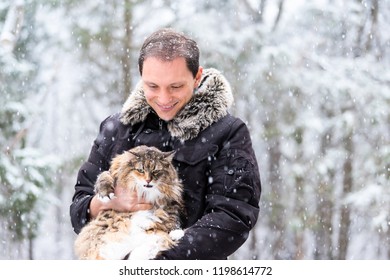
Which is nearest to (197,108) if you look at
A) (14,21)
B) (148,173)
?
(148,173)

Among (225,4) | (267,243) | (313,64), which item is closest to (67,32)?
(225,4)

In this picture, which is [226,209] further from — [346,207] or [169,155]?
[346,207]

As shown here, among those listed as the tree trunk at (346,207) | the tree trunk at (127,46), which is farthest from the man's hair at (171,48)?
the tree trunk at (346,207)

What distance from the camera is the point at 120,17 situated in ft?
22.7

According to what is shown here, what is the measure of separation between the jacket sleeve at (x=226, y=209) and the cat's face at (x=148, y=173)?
113 millimetres

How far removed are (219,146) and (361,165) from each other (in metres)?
5.87

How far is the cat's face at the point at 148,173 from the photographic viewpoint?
1.55 m

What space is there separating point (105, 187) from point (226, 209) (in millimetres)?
310

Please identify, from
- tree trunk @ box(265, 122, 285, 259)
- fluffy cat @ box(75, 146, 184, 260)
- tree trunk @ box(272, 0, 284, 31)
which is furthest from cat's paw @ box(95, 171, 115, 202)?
tree trunk @ box(272, 0, 284, 31)

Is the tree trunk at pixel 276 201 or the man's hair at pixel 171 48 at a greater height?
the man's hair at pixel 171 48

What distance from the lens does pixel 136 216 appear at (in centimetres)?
158

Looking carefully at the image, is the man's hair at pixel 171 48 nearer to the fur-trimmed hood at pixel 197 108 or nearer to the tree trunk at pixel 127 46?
the fur-trimmed hood at pixel 197 108

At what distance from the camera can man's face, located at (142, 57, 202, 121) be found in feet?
4.78
